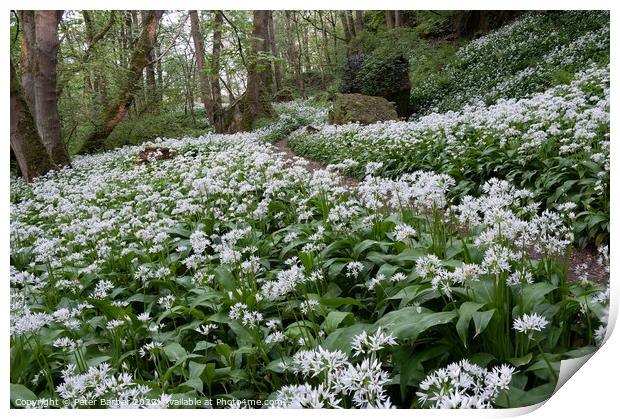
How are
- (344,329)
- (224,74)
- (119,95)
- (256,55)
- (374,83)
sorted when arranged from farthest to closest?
(374,83) → (224,74) → (256,55) → (119,95) → (344,329)

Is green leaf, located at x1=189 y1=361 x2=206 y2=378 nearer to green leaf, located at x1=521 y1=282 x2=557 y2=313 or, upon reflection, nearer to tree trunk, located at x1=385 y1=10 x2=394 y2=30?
green leaf, located at x1=521 y1=282 x2=557 y2=313

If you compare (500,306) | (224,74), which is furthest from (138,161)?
(500,306)

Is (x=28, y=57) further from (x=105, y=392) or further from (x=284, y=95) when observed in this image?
(x=284, y=95)

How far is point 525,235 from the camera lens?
5.64 feet

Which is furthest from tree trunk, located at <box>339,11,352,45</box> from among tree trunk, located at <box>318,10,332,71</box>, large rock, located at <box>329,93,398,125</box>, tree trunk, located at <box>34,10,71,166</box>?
large rock, located at <box>329,93,398,125</box>

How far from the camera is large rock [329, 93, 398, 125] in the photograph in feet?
24.0

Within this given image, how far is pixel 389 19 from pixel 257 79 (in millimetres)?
3078

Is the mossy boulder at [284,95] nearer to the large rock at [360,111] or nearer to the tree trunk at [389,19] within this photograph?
the large rock at [360,111]

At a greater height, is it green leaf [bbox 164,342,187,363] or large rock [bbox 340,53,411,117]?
large rock [bbox 340,53,411,117]

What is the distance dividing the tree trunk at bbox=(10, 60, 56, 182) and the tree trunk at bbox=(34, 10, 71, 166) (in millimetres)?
145

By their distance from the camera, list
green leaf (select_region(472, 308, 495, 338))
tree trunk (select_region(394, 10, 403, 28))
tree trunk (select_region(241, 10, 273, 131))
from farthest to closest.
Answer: tree trunk (select_region(241, 10, 273, 131))
tree trunk (select_region(394, 10, 403, 28))
green leaf (select_region(472, 308, 495, 338))

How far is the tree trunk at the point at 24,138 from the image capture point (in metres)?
2.87
